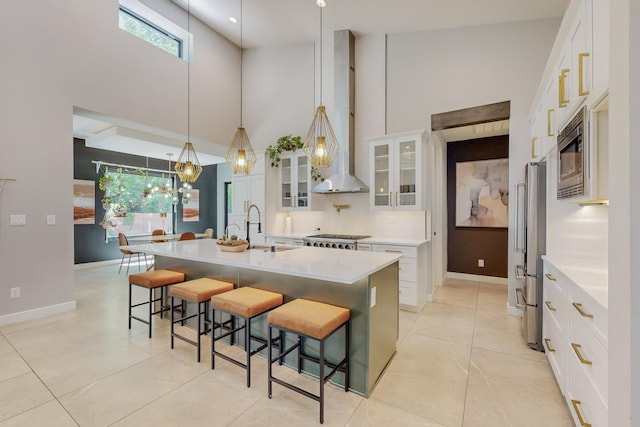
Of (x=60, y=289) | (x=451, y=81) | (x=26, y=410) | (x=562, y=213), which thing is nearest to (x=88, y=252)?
(x=60, y=289)

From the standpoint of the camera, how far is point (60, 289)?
12.4ft

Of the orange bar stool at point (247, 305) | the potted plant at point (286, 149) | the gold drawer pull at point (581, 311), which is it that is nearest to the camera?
the gold drawer pull at point (581, 311)

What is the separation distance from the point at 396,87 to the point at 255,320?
397 cm

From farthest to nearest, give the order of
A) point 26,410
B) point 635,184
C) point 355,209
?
point 355,209, point 26,410, point 635,184

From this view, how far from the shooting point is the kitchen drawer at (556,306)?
76.4 inches

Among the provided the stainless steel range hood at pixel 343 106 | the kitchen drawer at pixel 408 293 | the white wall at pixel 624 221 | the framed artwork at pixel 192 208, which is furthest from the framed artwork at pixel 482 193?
the framed artwork at pixel 192 208

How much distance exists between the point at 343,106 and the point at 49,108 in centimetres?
397

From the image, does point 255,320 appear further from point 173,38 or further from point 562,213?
point 173,38

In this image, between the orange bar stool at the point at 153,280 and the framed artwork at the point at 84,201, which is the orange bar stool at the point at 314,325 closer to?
the orange bar stool at the point at 153,280

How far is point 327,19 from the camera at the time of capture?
4.50m

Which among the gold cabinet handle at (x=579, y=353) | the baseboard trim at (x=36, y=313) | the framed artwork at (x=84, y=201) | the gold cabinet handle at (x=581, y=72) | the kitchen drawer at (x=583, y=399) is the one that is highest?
the gold cabinet handle at (x=581, y=72)

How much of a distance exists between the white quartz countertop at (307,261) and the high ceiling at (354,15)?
3366mm

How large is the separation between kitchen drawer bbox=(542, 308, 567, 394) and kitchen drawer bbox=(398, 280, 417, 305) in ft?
4.68

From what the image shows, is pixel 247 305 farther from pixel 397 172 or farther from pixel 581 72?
pixel 397 172
